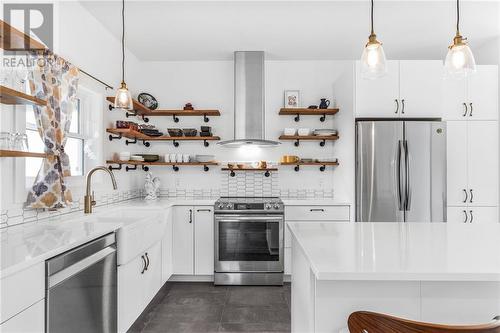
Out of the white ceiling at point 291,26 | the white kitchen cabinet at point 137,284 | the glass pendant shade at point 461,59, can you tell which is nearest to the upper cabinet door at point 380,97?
the white ceiling at point 291,26

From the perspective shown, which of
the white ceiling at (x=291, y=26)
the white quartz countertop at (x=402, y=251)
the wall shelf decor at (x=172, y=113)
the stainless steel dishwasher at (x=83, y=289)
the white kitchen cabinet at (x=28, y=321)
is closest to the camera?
the white quartz countertop at (x=402, y=251)

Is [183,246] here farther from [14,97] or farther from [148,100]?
[14,97]

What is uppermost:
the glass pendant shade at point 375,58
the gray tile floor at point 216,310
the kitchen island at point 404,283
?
the glass pendant shade at point 375,58

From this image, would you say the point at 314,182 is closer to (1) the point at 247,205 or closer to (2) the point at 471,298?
(1) the point at 247,205

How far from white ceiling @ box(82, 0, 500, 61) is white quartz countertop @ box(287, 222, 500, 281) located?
2062 mm

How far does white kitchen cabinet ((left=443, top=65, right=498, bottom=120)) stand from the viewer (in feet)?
11.0

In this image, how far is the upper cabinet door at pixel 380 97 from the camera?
10.8 ft

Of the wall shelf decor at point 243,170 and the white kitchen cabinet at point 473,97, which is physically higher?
the white kitchen cabinet at point 473,97

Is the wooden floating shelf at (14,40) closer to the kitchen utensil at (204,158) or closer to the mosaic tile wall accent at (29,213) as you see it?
the mosaic tile wall accent at (29,213)

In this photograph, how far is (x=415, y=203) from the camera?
10.5ft

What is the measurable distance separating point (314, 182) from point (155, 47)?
2.71m

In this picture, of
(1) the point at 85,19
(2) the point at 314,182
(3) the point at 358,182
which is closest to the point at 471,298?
(3) the point at 358,182

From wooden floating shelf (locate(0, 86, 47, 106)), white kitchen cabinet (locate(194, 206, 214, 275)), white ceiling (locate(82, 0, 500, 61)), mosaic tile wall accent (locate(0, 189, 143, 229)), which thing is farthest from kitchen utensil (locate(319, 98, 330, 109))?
wooden floating shelf (locate(0, 86, 47, 106))

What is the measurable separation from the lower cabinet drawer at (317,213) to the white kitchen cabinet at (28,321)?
8.48 feet
